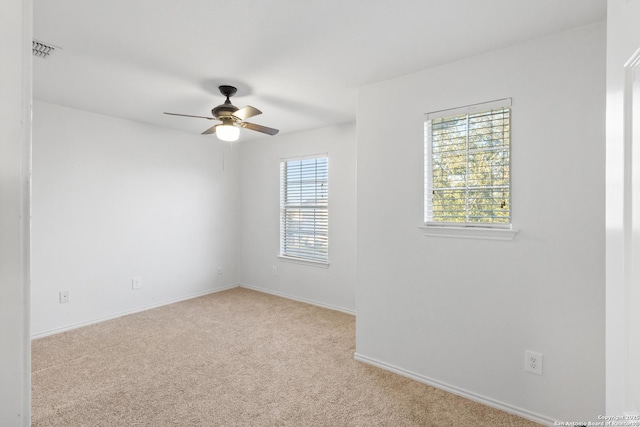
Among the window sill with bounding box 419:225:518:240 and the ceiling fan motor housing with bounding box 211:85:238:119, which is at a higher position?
the ceiling fan motor housing with bounding box 211:85:238:119

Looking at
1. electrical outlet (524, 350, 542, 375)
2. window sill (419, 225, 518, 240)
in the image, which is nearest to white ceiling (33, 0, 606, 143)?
window sill (419, 225, 518, 240)

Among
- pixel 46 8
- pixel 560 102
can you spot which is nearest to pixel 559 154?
pixel 560 102

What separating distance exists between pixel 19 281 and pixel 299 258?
14.4ft

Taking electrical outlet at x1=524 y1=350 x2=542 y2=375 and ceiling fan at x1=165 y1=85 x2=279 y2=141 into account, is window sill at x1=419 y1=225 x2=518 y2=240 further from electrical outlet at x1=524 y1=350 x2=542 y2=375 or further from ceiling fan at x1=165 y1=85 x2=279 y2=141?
ceiling fan at x1=165 y1=85 x2=279 y2=141

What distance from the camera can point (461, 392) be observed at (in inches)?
93.0

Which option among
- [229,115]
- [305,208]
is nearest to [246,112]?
[229,115]

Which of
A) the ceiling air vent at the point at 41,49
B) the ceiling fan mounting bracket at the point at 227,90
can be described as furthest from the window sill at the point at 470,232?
the ceiling air vent at the point at 41,49

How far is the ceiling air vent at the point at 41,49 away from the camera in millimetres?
2156

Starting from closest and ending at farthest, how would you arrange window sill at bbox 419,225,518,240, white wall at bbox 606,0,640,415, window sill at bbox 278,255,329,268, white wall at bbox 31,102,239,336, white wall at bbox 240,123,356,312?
white wall at bbox 606,0,640,415
window sill at bbox 419,225,518,240
white wall at bbox 31,102,239,336
white wall at bbox 240,123,356,312
window sill at bbox 278,255,329,268

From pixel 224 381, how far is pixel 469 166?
95.6 inches

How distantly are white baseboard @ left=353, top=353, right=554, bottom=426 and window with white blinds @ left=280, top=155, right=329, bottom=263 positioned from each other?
1.84 metres

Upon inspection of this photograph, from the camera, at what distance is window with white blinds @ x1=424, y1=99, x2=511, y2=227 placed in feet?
7.29

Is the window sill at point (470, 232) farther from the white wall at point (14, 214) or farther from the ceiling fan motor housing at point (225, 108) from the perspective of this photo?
the white wall at point (14, 214)

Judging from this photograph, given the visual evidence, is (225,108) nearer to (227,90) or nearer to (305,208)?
(227,90)
